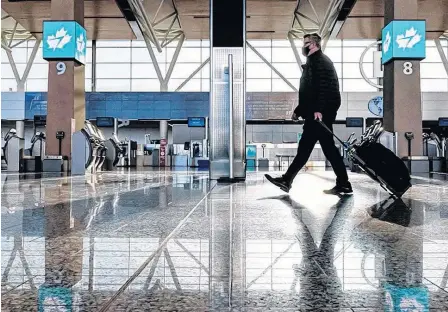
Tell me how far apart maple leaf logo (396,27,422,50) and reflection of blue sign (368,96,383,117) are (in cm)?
1515

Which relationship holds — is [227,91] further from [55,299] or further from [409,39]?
[409,39]

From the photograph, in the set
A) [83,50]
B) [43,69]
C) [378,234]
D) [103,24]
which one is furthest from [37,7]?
[378,234]

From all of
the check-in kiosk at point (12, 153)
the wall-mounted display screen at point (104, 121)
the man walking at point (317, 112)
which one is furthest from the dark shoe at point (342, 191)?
the wall-mounted display screen at point (104, 121)

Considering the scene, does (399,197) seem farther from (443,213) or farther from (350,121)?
(350,121)

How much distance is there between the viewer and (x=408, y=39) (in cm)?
1441

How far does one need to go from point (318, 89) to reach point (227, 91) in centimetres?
338

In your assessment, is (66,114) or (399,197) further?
(66,114)

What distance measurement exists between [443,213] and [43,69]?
35871 millimetres

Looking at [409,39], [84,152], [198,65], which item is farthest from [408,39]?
[198,65]

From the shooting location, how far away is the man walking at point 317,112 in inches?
214

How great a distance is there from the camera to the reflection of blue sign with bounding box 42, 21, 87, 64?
15570 mm

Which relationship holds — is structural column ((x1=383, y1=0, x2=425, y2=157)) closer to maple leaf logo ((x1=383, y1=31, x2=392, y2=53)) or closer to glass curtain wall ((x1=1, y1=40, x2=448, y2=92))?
maple leaf logo ((x1=383, y1=31, x2=392, y2=53))

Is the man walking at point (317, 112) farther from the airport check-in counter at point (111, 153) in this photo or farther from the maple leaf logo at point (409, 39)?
the airport check-in counter at point (111, 153)

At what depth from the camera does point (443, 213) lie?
369cm
